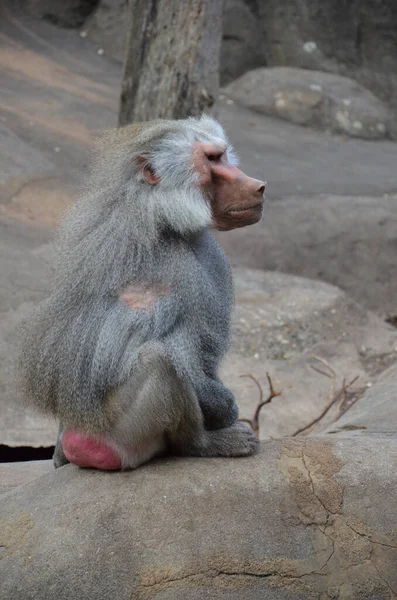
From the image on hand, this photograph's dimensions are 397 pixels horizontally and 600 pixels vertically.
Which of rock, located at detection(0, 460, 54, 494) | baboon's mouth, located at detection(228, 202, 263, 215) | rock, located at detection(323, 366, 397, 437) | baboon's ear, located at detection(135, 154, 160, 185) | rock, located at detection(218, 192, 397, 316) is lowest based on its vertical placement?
rock, located at detection(218, 192, 397, 316)

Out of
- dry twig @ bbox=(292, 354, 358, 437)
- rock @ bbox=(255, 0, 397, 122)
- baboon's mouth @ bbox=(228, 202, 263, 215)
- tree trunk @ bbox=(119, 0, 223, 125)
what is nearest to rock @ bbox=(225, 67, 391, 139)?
rock @ bbox=(255, 0, 397, 122)

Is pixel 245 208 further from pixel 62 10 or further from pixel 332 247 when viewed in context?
pixel 62 10

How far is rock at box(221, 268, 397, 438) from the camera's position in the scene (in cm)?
621

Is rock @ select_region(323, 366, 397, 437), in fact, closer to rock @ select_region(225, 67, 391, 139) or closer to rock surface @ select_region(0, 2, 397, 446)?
rock surface @ select_region(0, 2, 397, 446)

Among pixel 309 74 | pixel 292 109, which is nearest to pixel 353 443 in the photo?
pixel 292 109

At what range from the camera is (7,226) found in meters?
7.62

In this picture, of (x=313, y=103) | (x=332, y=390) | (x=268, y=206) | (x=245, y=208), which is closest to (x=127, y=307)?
(x=245, y=208)

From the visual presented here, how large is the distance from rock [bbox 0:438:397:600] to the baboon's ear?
3.31ft

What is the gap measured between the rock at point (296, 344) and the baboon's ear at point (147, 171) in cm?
284

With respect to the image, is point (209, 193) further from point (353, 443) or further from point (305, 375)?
point (305, 375)

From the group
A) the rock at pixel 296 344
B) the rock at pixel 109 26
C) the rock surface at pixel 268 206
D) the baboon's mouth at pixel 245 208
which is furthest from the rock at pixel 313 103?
the baboon's mouth at pixel 245 208

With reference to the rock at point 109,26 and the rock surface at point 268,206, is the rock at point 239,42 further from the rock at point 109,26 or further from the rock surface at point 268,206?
the rock at point 109,26

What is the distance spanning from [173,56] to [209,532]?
443 centimetres

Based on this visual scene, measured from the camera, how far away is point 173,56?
6.82 metres
